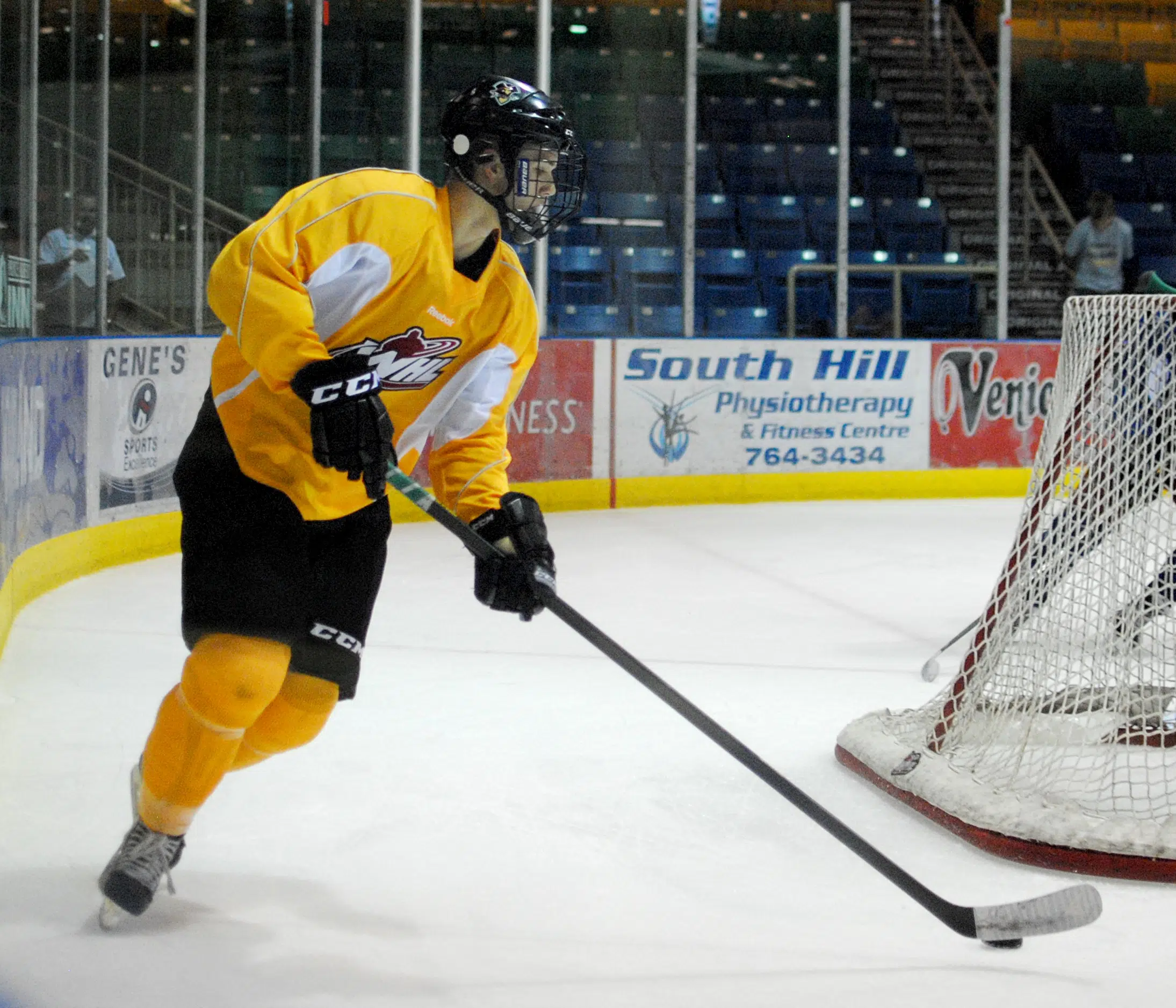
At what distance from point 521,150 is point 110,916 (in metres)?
1.15

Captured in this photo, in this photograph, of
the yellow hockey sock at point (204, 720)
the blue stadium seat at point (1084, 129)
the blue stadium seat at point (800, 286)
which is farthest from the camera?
the blue stadium seat at point (1084, 129)

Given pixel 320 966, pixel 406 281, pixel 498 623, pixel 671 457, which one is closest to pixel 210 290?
pixel 406 281

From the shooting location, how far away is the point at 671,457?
7414mm

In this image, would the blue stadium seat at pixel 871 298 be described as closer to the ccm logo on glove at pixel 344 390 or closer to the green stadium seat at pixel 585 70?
the green stadium seat at pixel 585 70

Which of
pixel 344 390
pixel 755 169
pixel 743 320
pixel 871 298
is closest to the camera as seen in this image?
pixel 344 390

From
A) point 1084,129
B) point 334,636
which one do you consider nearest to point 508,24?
point 1084,129

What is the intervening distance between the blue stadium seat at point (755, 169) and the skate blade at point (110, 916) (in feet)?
24.8

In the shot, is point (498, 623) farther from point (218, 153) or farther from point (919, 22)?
point (919, 22)

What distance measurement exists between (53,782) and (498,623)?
1.81 meters

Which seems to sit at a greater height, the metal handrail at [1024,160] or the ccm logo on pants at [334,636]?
the metal handrail at [1024,160]

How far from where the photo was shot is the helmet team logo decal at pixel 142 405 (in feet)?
17.2

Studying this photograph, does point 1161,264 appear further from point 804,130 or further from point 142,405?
point 142,405

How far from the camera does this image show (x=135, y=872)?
2.02 metres

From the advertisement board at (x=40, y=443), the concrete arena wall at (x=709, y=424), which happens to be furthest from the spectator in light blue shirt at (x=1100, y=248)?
the advertisement board at (x=40, y=443)
